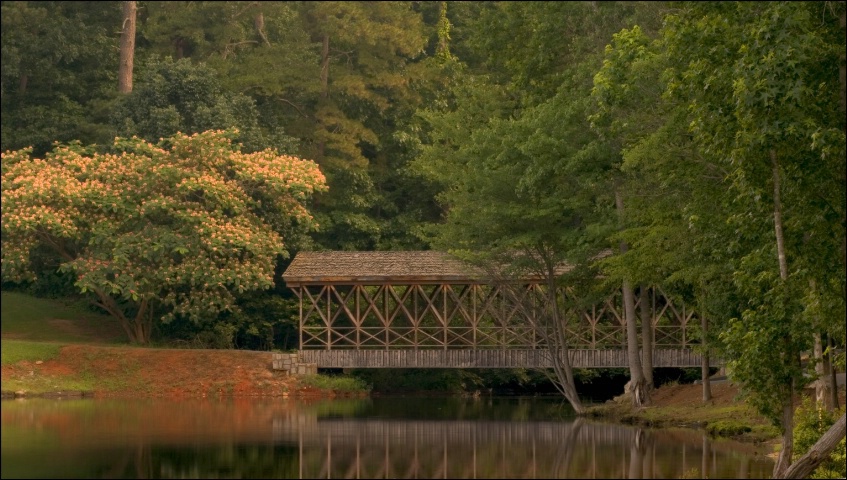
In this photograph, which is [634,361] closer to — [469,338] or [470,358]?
[470,358]

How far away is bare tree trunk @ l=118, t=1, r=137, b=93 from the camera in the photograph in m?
45.9

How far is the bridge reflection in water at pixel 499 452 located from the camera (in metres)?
19.0

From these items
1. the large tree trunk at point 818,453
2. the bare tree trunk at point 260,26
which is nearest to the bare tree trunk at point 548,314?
the large tree trunk at point 818,453

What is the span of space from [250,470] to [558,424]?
37.3 ft

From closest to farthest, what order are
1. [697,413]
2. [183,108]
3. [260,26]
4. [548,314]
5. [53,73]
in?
[697,413] → [548,314] → [183,108] → [53,73] → [260,26]

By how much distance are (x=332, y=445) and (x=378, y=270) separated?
1486cm

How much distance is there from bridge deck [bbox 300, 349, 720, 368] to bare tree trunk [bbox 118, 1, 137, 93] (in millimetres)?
13607

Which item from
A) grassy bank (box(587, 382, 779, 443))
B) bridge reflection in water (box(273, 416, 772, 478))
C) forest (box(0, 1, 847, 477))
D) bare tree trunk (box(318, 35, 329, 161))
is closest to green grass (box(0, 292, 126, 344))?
forest (box(0, 1, 847, 477))

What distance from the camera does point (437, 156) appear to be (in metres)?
38.9

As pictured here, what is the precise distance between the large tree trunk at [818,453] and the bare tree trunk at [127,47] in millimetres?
33647

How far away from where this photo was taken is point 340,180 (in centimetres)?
4722

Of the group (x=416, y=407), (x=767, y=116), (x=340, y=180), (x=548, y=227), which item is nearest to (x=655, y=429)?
(x=548, y=227)

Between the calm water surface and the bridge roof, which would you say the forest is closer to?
the bridge roof

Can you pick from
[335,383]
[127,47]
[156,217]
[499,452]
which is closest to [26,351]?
[156,217]
